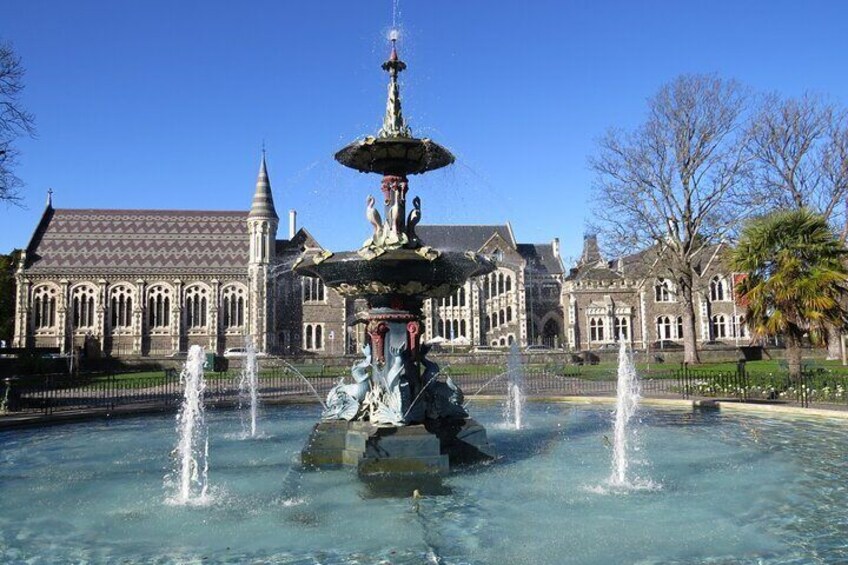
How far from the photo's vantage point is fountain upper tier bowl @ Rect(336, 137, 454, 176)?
35.2ft

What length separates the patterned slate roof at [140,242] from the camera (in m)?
62.8

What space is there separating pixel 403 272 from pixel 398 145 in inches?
85.1

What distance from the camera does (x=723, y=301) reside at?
2581 inches

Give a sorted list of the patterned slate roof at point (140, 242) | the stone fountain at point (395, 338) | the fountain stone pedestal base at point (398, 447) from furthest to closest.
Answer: the patterned slate roof at point (140, 242) < the stone fountain at point (395, 338) < the fountain stone pedestal base at point (398, 447)

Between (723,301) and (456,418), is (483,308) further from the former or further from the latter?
(456,418)

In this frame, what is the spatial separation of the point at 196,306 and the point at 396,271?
5655cm

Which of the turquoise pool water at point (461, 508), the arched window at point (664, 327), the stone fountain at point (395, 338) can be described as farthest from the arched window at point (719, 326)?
the stone fountain at point (395, 338)

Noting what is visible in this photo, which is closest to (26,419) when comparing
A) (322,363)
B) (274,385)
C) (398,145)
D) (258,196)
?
(398,145)

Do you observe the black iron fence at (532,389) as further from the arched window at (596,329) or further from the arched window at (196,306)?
the arched window at (596,329)

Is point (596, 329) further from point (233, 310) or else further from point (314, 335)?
point (233, 310)

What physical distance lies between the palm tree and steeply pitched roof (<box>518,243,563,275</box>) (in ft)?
159

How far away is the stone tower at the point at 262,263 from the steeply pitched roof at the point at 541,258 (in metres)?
26.4

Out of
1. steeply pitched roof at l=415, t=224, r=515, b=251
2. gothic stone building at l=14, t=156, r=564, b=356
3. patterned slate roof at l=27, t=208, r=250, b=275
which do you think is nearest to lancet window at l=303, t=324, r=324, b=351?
gothic stone building at l=14, t=156, r=564, b=356

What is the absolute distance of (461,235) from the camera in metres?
70.4
